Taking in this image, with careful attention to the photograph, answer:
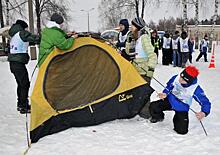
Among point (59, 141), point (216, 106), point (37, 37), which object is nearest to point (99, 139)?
point (59, 141)

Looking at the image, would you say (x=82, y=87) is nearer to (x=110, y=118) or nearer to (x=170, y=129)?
(x=110, y=118)

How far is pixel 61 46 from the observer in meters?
5.60

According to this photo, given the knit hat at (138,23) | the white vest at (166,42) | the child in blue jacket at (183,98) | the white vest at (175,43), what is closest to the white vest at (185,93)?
the child in blue jacket at (183,98)

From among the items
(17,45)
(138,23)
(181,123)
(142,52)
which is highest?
(138,23)

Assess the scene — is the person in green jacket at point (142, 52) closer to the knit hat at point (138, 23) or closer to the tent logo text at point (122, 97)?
the knit hat at point (138, 23)

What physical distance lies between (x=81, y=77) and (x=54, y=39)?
81 cm

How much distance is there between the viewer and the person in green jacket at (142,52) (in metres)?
5.98

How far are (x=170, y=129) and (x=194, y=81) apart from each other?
877 mm

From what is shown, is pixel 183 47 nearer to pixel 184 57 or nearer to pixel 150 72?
pixel 184 57

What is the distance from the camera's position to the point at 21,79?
22.0 feet

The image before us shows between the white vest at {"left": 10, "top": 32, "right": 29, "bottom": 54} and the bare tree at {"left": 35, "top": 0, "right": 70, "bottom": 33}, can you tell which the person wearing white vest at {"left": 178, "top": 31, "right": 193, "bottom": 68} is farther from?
the bare tree at {"left": 35, "top": 0, "right": 70, "bottom": 33}

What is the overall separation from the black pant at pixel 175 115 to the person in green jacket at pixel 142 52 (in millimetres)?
231

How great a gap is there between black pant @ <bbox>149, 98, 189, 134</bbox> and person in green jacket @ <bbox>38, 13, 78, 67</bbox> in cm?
176

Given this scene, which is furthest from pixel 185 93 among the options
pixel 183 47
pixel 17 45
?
pixel 183 47
